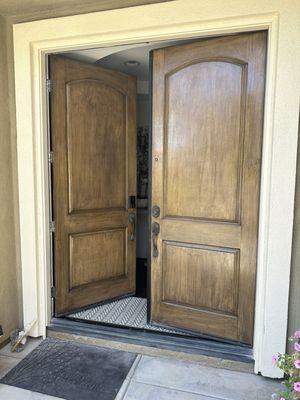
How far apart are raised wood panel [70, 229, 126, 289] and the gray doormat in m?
0.55

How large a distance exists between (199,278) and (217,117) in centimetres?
119

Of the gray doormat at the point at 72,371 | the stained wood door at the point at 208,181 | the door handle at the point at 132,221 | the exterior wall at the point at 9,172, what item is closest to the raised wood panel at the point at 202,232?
the stained wood door at the point at 208,181

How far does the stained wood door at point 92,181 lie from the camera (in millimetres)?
2523

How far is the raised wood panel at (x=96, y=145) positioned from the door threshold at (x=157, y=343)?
0.97m

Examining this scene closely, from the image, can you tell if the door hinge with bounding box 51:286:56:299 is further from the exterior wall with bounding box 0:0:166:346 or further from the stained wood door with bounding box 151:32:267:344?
the stained wood door with bounding box 151:32:267:344

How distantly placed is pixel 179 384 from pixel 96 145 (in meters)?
1.93

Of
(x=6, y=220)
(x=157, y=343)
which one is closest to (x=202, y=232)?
(x=157, y=343)

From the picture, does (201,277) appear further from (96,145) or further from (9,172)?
(9,172)

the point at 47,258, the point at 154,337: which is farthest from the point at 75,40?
the point at 154,337

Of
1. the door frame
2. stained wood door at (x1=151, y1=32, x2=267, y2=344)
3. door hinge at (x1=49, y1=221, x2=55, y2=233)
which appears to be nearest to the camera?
the door frame

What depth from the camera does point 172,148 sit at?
7.71 feet

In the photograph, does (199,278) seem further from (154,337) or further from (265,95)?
(265,95)

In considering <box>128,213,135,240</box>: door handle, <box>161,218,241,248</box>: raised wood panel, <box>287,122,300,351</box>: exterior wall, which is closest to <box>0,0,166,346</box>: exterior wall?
<box>128,213,135,240</box>: door handle

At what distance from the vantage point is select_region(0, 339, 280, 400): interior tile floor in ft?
6.22
